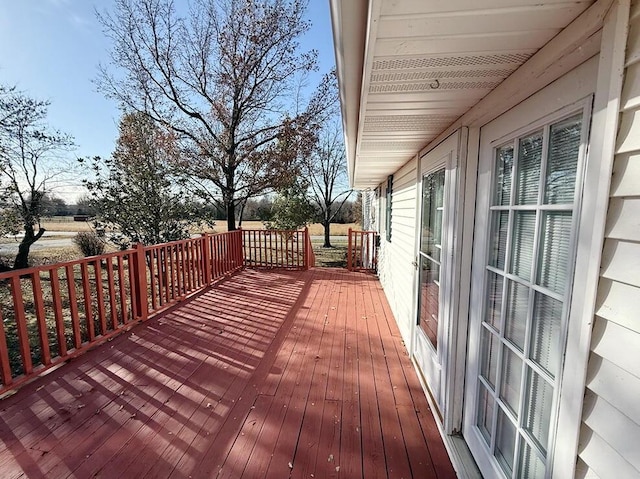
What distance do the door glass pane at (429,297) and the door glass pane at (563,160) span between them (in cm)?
129

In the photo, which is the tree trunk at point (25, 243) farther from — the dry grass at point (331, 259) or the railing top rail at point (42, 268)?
the dry grass at point (331, 259)

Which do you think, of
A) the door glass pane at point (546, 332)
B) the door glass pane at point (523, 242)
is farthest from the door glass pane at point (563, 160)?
the door glass pane at point (546, 332)

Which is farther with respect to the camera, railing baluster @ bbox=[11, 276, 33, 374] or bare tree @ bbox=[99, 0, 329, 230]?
bare tree @ bbox=[99, 0, 329, 230]

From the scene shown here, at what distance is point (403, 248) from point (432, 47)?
2.86 meters

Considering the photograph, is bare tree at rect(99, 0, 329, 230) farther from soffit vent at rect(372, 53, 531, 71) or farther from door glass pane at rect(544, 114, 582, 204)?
door glass pane at rect(544, 114, 582, 204)

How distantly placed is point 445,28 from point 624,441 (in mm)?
1247

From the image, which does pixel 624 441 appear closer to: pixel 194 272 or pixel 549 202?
pixel 549 202

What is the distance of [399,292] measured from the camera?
12.5 feet

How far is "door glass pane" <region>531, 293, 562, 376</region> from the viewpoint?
105cm

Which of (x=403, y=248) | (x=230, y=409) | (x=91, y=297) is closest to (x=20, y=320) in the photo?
(x=91, y=297)

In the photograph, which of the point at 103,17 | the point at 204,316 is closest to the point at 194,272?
the point at 204,316

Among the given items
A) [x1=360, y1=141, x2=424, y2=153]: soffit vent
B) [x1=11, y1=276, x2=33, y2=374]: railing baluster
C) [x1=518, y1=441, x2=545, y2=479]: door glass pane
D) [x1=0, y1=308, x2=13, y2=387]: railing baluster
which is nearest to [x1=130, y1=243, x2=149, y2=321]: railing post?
[x1=11, y1=276, x2=33, y2=374]: railing baluster

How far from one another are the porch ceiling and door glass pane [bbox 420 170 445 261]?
702mm

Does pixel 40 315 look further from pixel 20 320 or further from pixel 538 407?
pixel 538 407
